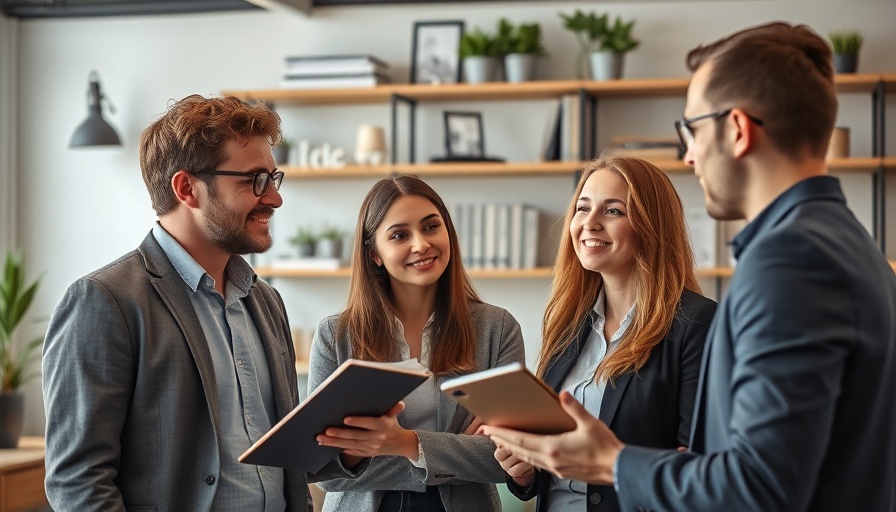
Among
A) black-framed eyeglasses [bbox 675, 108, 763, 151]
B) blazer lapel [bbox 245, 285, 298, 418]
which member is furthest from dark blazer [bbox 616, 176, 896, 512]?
blazer lapel [bbox 245, 285, 298, 418]

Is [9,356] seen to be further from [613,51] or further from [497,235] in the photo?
[613,51]

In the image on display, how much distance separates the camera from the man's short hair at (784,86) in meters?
1.36

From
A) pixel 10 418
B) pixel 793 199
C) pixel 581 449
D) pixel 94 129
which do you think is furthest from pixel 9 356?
pixel 793 199

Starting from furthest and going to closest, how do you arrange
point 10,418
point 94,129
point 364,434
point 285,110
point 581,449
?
point 285,110 → point 94,129 → point 10,418 → point 364,434 → point 581,449

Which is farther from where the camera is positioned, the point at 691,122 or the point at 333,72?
the point at 333,72

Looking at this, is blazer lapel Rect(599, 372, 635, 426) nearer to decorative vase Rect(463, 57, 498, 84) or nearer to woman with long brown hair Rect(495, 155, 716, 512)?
woman with long brown hair Rect(495, 155, 716, 512)

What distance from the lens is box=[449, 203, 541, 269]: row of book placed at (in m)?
4.91

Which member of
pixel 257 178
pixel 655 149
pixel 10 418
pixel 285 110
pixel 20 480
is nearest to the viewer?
pixel 257 178

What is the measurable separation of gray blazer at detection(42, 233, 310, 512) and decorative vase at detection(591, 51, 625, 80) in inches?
124

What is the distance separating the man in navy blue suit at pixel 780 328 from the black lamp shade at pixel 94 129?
14.2 ft

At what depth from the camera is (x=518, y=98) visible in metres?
5.09

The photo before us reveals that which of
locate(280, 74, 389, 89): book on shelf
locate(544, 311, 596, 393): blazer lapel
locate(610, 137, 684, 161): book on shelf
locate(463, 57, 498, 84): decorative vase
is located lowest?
locate(544, 311, 596, 393): blazer lapel

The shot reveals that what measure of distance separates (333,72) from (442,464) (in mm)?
3092

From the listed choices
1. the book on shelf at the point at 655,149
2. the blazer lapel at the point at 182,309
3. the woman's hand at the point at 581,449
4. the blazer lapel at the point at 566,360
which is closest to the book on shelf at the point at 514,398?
the woman's hand at the point at 581,449
